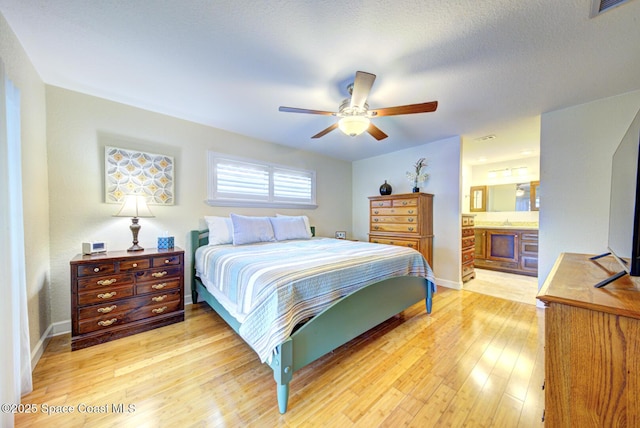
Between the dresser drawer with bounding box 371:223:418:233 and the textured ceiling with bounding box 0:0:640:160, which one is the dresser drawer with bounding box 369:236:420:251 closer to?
the dresser drawer with bounding box 371:223:418:233

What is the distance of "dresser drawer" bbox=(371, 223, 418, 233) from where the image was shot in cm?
369

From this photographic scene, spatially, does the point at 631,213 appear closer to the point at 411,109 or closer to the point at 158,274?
the point at 411,109

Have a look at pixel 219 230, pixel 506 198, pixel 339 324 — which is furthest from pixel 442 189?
pixel 219 230

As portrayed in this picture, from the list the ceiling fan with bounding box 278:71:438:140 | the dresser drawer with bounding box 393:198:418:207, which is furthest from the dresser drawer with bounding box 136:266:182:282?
the dresser drawer with bounding box 393:198:418:207

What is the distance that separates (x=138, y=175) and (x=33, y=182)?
0.81 metres

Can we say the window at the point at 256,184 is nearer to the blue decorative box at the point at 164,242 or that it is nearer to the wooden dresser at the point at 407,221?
the blue decorative box at the point at 164,242

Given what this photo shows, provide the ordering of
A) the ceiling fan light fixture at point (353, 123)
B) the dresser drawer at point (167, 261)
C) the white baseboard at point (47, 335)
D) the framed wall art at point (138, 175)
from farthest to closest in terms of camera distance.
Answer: the framed wall art at point (138, 175)
the dresser drawer at point (167, 261)
the ceiling fan light fixture at point (353, 123)
the white baseboard at point (47, 335)

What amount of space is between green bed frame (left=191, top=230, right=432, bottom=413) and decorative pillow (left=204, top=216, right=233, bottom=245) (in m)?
0.63

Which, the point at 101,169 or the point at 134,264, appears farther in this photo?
the point at 101,169

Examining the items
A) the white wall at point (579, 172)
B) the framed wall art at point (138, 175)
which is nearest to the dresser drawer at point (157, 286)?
the framed wall art at point (138, 175)

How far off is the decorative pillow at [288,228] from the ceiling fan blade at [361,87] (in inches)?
77.0

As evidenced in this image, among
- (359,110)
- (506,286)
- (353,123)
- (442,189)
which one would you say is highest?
(359,110)

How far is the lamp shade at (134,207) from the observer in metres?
2.33

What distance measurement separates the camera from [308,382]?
62.8 inches
